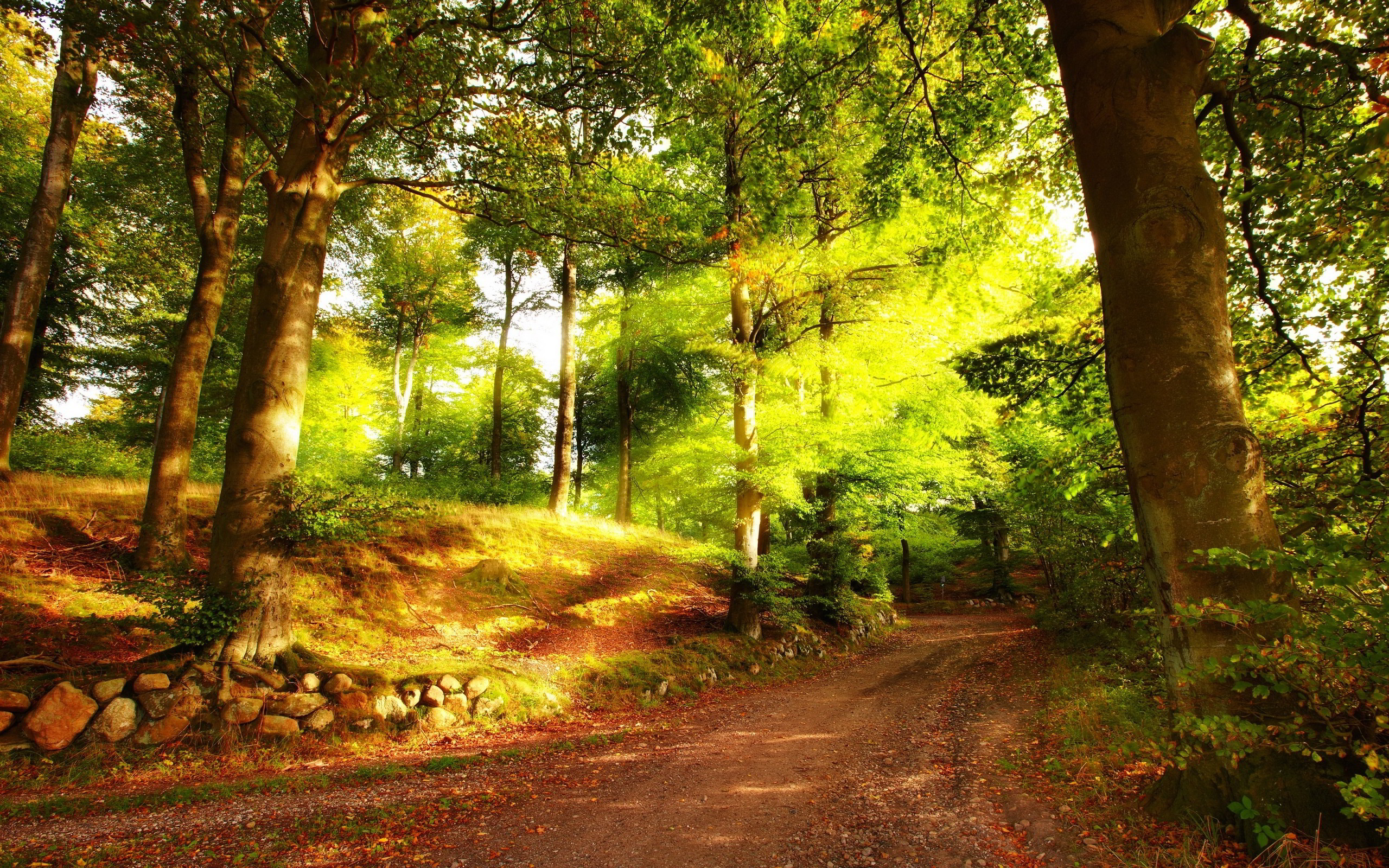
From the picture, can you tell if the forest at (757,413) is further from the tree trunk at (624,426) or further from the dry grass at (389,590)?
the tree trunk at (624,426)

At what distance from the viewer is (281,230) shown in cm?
699

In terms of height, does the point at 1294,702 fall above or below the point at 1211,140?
below

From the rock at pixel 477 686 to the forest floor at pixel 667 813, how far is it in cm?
131

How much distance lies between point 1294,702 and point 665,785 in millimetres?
4649

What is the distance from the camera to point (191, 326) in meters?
8.73

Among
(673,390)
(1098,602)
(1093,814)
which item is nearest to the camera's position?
(1093,814)

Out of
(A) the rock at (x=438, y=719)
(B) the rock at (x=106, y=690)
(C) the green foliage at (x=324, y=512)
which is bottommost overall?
(A) the rock at (x=438, y=719)

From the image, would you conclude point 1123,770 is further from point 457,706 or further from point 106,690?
point 106,690

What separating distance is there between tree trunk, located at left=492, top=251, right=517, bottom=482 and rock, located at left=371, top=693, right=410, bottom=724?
13.0 metres

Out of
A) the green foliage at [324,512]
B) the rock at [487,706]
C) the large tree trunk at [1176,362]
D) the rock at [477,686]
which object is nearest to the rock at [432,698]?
the rock at [477,686]

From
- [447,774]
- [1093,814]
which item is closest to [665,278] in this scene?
[447,774]

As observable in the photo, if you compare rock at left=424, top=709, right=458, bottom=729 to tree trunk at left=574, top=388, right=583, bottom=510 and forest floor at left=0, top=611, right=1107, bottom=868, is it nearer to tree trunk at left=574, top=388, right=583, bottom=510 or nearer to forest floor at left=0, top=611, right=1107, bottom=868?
forest floor at left=0, top=611, right=1107, bottom=868

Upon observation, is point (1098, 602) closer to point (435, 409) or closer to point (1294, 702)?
point (1294, 702)

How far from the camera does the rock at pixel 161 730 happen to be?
5324 millimetres
